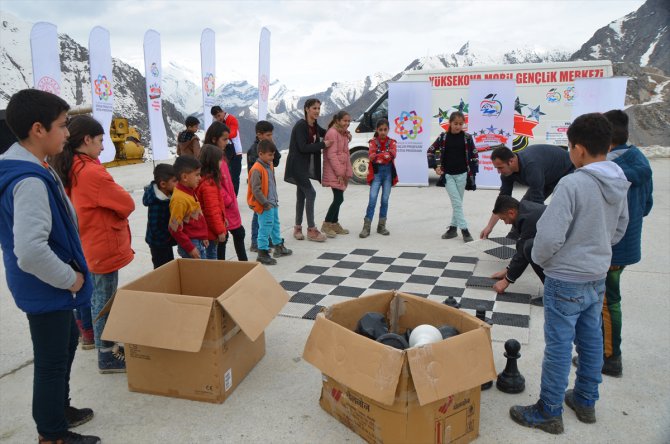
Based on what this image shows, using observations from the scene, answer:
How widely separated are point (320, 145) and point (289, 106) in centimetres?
2539

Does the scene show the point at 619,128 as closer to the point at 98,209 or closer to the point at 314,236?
the point at 98,209

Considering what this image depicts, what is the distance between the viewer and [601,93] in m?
8.73

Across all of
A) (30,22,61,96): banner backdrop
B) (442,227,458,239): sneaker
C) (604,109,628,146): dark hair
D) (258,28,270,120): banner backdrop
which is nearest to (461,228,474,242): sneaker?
(442,227,458,239): sneaker

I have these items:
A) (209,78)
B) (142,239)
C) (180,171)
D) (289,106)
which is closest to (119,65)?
(289,106)

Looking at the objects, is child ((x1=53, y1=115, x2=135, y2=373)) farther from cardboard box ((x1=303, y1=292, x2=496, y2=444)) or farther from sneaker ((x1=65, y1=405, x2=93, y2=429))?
cardboard box ((x1=303, y1=292, x2=496, y2=444))

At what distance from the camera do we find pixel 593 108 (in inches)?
344

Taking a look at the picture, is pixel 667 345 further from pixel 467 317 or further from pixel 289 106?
pixel 289 106

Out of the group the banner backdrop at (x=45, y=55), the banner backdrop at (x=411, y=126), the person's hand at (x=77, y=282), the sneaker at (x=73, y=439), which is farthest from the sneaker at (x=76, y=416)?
the banner backdrop at (x=45, y=55)

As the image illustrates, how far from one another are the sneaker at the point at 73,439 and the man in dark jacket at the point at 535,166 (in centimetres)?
352

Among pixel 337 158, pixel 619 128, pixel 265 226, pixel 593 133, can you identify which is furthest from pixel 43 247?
pixel 337 158

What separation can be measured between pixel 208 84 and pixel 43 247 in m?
10.3

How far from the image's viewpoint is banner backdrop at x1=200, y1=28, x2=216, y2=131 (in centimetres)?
1139

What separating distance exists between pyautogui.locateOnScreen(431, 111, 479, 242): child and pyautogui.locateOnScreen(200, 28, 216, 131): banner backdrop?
7034mm

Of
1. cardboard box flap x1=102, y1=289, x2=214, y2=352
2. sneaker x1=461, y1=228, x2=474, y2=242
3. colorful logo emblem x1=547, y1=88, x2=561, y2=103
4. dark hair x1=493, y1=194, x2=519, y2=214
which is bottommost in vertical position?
sneaker x1=461, y1=228, x2=474, y2=242
